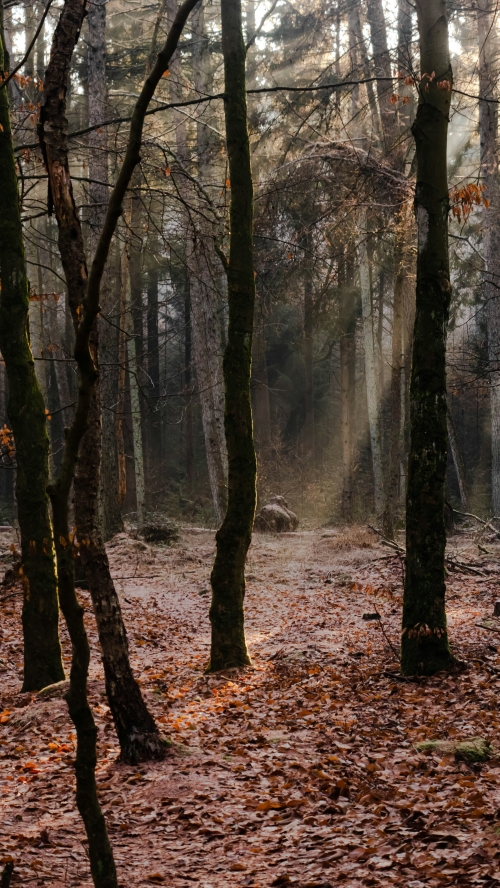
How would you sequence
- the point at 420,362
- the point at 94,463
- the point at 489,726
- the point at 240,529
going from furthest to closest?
the point at 240,529 < the point at 420,362 < the point at 489,726 < the point at 94,463

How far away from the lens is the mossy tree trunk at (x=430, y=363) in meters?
6.75

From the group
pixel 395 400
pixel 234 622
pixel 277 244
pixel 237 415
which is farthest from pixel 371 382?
pixel 234 622

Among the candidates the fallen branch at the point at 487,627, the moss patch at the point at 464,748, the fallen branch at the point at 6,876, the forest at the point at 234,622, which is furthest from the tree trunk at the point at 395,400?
the fallen branch at the point at 6,876

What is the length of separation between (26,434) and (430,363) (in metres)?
3.94

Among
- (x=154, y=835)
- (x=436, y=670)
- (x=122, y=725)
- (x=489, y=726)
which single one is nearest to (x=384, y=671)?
(x=436, y=670)

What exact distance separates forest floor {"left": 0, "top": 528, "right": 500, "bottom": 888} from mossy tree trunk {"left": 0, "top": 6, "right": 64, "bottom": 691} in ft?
1.71

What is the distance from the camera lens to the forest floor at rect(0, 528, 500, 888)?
3.81 meters

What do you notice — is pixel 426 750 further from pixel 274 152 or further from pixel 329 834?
pixel 274 152

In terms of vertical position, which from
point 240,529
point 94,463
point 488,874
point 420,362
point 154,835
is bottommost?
Result: point 154,835

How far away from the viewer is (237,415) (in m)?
7.84

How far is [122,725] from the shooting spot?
5.40m

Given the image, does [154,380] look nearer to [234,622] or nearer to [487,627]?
[234,622]

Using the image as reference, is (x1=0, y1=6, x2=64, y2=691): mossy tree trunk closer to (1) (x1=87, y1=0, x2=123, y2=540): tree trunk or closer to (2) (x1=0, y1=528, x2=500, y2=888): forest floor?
(2) (x1=0, y1=528, x2=500, y2=888): forest floor

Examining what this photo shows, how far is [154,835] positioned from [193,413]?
29361 millimetres
